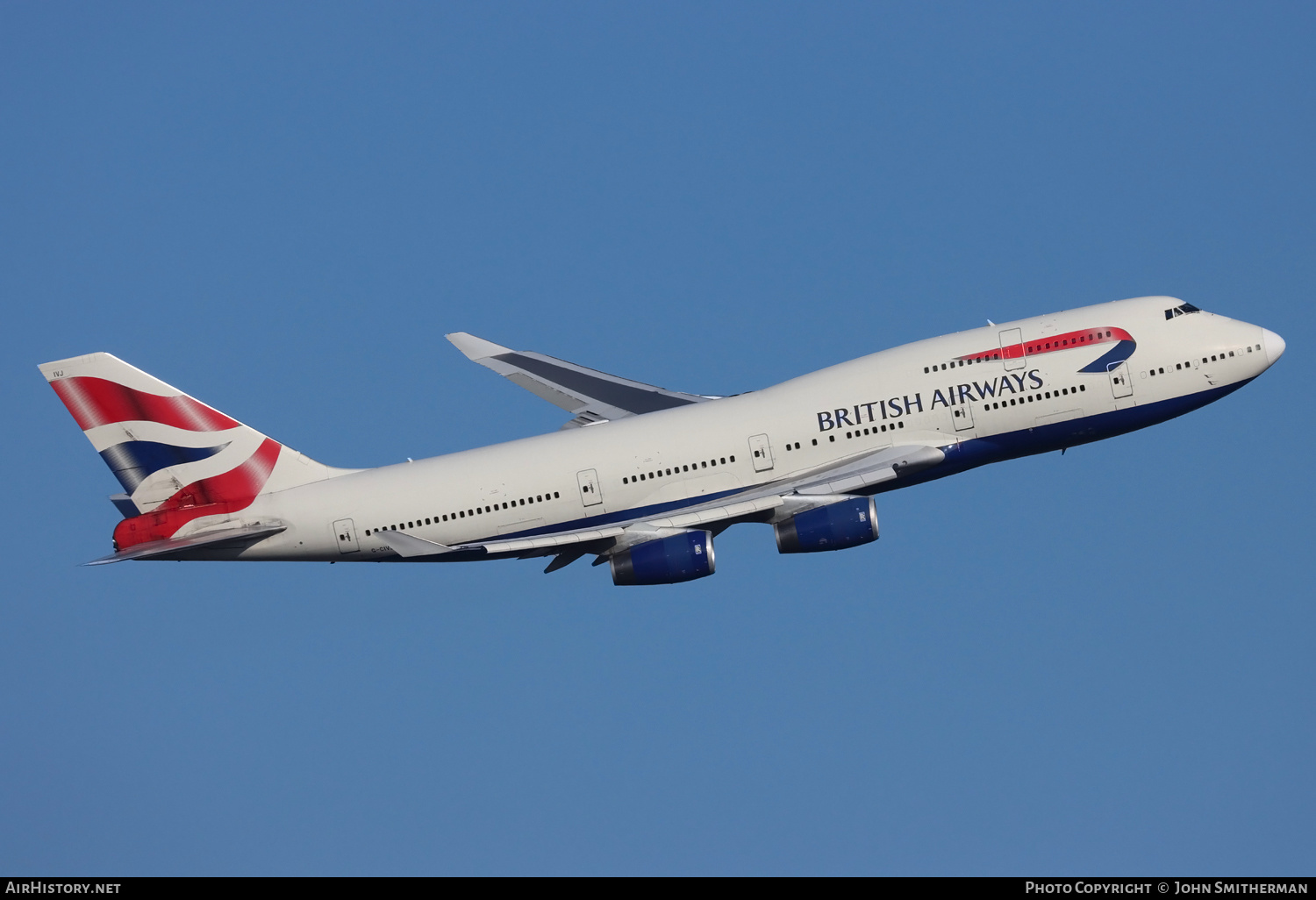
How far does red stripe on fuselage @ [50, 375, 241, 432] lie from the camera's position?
2431 inches

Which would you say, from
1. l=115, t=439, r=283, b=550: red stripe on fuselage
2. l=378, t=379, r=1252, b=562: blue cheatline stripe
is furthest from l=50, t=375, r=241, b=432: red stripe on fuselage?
l=378, t=379, r=1252, b=562: blue cheatline stripe

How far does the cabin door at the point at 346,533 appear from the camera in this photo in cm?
6209

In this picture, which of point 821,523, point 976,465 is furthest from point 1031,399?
point 821,523

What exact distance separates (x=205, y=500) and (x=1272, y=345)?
1552 inches

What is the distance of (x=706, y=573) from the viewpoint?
58.9 m

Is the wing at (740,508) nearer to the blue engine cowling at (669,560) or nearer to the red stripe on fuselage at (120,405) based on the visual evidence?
the blue engine cowling at (669,560)

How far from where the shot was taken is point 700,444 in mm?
60875

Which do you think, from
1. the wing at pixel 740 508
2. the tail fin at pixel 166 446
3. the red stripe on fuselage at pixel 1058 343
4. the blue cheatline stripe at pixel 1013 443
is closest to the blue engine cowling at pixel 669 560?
the wing at pixel 740 508

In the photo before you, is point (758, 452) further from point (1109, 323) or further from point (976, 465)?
point (1109, 323)

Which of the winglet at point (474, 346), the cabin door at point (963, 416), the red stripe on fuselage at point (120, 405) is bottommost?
the cabin door at point (963, 416)

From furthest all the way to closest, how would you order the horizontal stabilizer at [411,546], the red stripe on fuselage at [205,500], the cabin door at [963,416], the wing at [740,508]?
1. the red stripe on fuselage at [205,500]
2. the cabin door at [963,416]
3. the wing at [740,508]
4. the horizontal stabilizer at [411,546]

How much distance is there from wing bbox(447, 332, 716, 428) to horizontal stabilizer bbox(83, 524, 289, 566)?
13.1 metres

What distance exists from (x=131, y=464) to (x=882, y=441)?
27.5m

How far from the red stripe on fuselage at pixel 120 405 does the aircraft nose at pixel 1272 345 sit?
3856 centimetres
